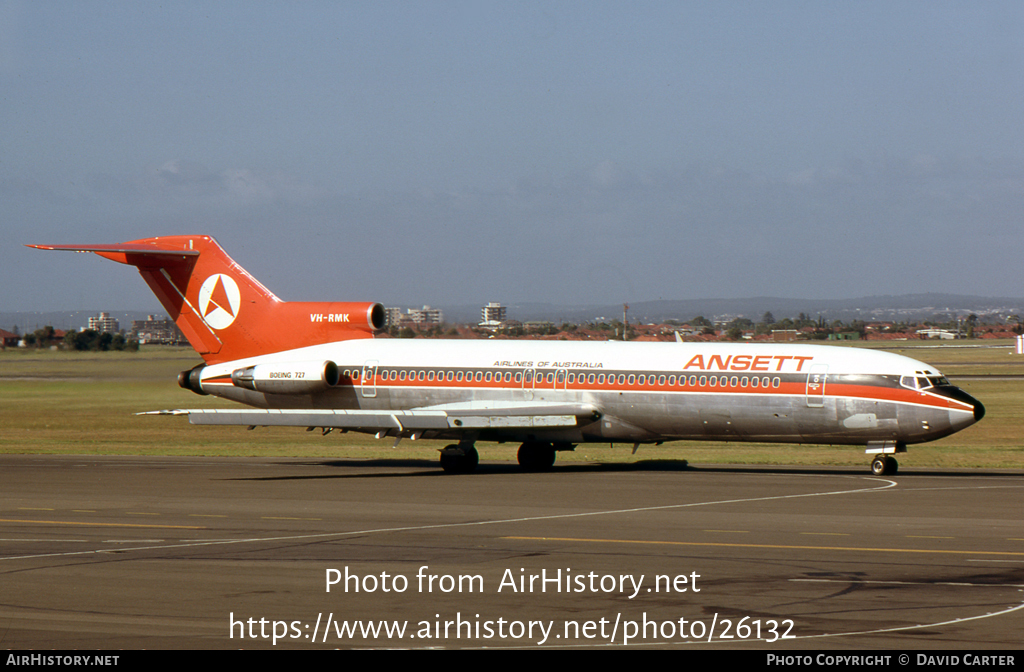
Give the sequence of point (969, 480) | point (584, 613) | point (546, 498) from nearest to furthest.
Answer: point (584, 613), point (546, 498), point (969, 480)

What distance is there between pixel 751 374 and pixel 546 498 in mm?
9358

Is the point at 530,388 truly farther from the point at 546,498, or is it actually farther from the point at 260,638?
the point at 260,638

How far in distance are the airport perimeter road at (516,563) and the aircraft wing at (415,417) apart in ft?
8.72

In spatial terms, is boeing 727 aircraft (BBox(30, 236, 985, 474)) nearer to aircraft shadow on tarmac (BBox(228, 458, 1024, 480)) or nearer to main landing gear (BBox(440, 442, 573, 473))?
main landing gear (BBox(440, 442, 573, 473))

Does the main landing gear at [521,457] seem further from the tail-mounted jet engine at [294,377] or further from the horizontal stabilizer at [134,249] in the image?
the horizontal stabilizer at [134,249]

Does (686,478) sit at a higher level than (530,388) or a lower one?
lower

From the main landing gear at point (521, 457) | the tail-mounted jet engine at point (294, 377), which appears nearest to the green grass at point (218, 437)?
the main landing gear at point (521, 457)

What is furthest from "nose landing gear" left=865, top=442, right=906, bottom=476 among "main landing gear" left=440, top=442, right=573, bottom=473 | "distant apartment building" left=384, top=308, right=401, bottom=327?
A: "distant apartment building" left=384, top=308, right=401, bottom=327

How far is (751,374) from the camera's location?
36.0 meters

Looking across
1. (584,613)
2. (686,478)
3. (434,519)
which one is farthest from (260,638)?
(686,478)

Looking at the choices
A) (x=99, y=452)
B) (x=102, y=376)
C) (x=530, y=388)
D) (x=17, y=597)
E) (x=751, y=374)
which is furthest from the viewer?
(x=102, y=376)

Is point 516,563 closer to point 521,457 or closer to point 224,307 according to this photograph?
point 521,457

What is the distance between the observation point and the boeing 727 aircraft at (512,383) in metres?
35.1

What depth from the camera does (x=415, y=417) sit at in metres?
37.3
